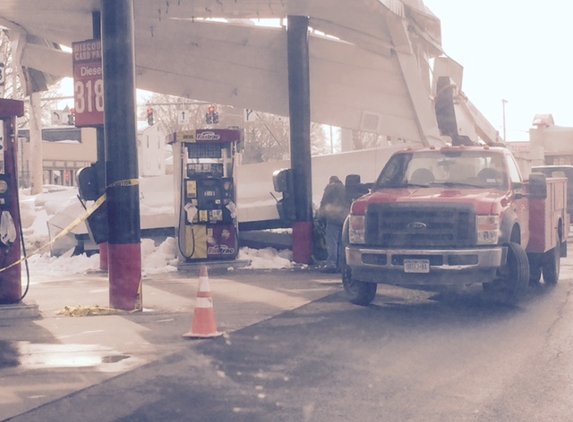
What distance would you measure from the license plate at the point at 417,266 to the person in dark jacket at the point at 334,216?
5.62m

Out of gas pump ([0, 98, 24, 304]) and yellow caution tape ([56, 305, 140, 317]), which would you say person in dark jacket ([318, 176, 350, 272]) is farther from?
gas pump ([0, 98, 24, 304])

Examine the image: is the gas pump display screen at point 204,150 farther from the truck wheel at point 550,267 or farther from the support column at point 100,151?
the truck wheel at point 550,267

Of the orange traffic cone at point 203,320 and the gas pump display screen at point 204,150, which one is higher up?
the gas pump display screen at point 204,150

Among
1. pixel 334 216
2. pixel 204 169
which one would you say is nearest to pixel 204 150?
pixel 204 169

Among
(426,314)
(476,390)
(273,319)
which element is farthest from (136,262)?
(476,390)

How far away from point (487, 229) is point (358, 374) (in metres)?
4.16

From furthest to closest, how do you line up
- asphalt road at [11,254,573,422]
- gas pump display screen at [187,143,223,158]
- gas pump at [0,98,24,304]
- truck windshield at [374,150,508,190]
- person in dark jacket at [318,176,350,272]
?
gas pump display screen at [187,143,223,158] < person in dark jacket at [318,176,350,272] < truck windshield at [374,150,508,190] < gas pump at [0,98,24,304] < asphalt road at [11,254,573,422]

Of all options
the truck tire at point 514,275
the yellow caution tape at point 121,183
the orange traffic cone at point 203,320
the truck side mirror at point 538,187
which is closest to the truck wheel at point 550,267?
the truck side mirror at point 538,187

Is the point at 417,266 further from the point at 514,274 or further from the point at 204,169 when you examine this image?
the point at 204,169

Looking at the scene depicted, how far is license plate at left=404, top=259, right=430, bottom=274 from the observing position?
11.3 m

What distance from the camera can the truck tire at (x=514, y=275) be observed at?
11812 mm

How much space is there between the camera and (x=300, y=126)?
59.3 ft

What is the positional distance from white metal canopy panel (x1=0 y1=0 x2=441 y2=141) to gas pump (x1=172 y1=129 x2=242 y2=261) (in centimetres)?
256

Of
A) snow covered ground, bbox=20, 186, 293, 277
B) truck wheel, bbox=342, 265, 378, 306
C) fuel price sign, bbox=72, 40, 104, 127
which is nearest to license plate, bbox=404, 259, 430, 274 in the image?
truck wheel, bbox=342, 265, 378, 306
